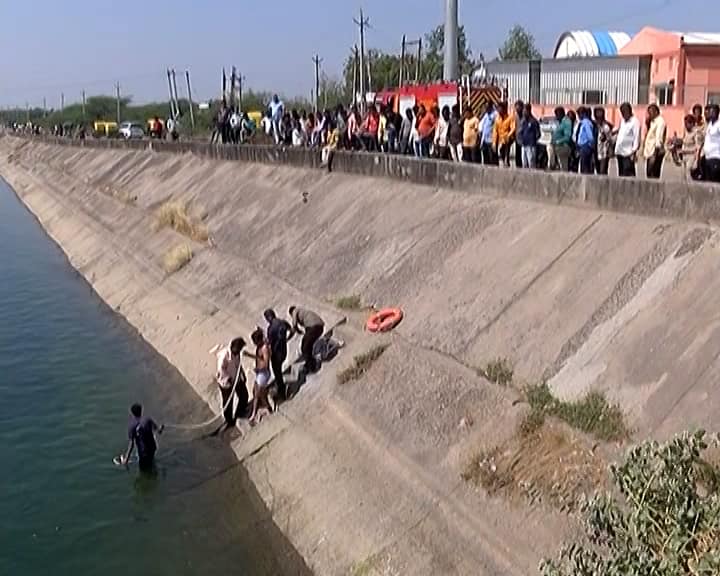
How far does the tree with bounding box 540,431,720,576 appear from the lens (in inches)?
244

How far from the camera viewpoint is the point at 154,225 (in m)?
32.9

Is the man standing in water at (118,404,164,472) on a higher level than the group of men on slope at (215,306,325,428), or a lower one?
lower

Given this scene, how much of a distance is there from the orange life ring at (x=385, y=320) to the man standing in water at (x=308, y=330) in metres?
0.88

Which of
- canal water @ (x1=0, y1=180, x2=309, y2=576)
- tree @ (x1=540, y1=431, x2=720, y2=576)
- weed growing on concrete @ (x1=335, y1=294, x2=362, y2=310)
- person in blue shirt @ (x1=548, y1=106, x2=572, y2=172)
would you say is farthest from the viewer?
person in blue shirt @ (x1=548, y1=106, x2=572, y2=172)

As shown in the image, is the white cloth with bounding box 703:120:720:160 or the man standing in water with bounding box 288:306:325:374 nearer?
the white cloth with bounding box 703:120:720:160

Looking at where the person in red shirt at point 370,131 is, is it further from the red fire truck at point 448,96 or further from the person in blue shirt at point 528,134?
the person in blue shirt at point 528,134

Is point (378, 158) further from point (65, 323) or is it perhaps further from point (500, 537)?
point (500, 537)

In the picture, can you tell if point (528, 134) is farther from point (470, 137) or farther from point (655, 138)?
point (655, 138)

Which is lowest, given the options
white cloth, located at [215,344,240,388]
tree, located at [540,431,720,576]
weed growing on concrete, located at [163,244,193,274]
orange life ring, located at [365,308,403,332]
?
weed growing on concrete, located at [163,244,193,274]

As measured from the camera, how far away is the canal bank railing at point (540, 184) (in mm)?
→ 13217

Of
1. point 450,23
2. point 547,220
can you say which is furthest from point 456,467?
point 450,23

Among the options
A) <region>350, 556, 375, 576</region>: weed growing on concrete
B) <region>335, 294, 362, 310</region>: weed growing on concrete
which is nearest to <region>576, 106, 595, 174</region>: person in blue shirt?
<region>335, 294, 362, 310</region>: weed growing on concrete

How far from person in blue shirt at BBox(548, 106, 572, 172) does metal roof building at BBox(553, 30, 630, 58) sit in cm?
3815

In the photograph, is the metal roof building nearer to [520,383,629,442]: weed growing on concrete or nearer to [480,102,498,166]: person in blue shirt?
[480,102,498,166]: person in blue shirt
